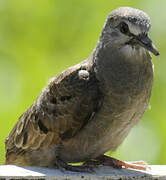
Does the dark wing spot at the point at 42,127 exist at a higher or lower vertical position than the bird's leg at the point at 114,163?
higher

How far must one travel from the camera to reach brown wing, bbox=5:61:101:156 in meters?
5.55

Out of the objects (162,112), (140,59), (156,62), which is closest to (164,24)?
(156,62)

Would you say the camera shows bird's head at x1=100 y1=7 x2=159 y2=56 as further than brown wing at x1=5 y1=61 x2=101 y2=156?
No

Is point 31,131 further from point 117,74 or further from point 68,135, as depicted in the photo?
point 117,74

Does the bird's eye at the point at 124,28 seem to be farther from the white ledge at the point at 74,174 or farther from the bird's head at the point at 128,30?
the white ledge at the point at 74,174

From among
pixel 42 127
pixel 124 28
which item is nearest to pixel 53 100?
pixel 42 127

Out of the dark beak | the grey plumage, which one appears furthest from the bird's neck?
the dark beak

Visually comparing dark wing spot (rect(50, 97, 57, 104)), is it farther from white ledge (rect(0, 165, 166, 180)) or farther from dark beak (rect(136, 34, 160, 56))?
dark beak (rect(136, 34, 160, 56))

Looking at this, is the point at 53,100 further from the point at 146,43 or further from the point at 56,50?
the point at 56,50

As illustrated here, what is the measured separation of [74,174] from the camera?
209 inches

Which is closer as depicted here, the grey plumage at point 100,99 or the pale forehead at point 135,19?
the pale forehead at point 135,19

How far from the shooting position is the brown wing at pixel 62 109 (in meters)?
5.55

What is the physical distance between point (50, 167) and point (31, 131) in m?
0.41

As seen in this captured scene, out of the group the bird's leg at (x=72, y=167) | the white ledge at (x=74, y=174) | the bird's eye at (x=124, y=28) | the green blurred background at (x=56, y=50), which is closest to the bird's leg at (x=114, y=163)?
the white ledge at (x=74, y=174)
